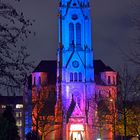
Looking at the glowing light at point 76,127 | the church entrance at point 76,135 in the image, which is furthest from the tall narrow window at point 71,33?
the church entrance at point 76,135

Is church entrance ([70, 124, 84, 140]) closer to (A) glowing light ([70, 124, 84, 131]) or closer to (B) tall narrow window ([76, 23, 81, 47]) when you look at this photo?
(A) glowing light ([70, 124, 84, 131])

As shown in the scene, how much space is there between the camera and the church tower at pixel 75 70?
121 metres

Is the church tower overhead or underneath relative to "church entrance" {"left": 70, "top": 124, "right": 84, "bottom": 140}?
Answer: overhead

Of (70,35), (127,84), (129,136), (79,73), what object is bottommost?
(129,136)

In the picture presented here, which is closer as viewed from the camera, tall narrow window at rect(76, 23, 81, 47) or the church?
the church

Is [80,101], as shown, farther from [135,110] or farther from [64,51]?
[135,110]

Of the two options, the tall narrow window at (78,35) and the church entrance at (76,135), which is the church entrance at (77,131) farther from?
the tall narrow window at (78,35)

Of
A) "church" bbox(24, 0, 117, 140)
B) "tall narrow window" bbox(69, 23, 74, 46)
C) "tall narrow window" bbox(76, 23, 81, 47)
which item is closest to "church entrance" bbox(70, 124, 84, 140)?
"church" bbox(24, 0, 117, 140)

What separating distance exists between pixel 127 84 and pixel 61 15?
69714 mm

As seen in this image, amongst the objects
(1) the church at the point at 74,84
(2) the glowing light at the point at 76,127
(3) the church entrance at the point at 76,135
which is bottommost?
(3) the church entrance at the point at 76,135

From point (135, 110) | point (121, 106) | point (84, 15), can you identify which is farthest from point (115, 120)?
point (84, 15)

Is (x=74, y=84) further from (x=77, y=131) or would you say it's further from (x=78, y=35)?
(x=78, y=35)

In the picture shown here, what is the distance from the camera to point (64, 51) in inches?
4921

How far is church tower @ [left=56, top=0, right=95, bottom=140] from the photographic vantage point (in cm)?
12069
